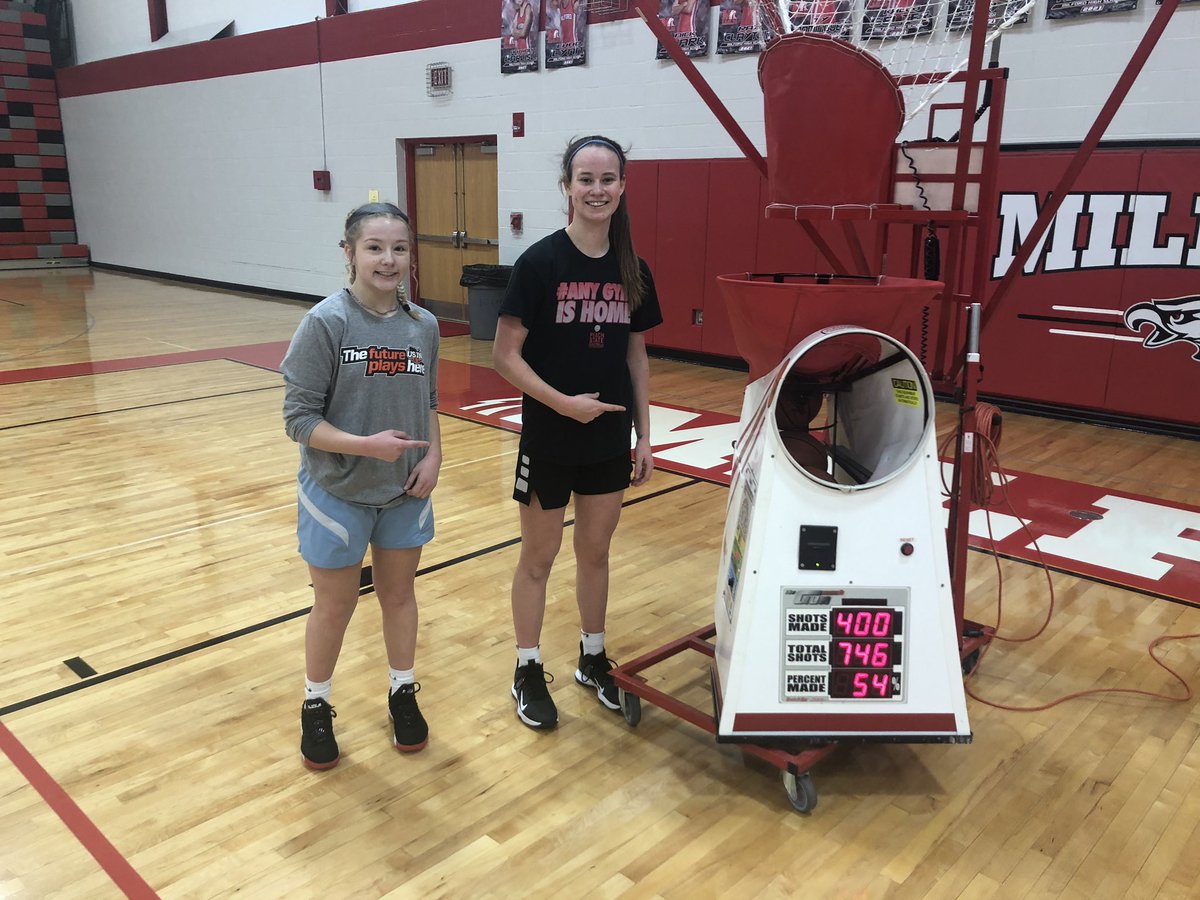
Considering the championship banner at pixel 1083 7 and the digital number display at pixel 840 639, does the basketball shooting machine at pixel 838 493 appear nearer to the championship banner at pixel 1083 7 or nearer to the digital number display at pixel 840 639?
the digital number display at pixel 840 639

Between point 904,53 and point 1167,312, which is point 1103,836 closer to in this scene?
point 904,53

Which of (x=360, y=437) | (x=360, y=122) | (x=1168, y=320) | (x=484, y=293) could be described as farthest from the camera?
(x=360, y=122)

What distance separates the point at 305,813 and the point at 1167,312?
18.9ft

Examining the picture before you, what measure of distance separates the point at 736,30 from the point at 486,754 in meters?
6.65

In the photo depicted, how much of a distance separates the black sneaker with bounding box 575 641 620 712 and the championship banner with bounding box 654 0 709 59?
246 inches

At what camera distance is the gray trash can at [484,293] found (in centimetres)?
921

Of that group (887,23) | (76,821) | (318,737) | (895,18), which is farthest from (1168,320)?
(76,821)

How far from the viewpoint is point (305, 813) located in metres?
2.17

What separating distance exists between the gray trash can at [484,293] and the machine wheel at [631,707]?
6955 millimetres

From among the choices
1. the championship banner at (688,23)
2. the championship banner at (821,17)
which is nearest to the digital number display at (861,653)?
the championship banner at (821,17)

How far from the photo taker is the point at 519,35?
9008 mm

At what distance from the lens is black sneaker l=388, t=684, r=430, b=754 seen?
242 centimetres

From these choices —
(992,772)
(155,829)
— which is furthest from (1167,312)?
(155,829)

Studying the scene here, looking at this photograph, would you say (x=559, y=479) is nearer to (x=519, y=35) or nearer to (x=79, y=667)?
(x=79, y=667)
